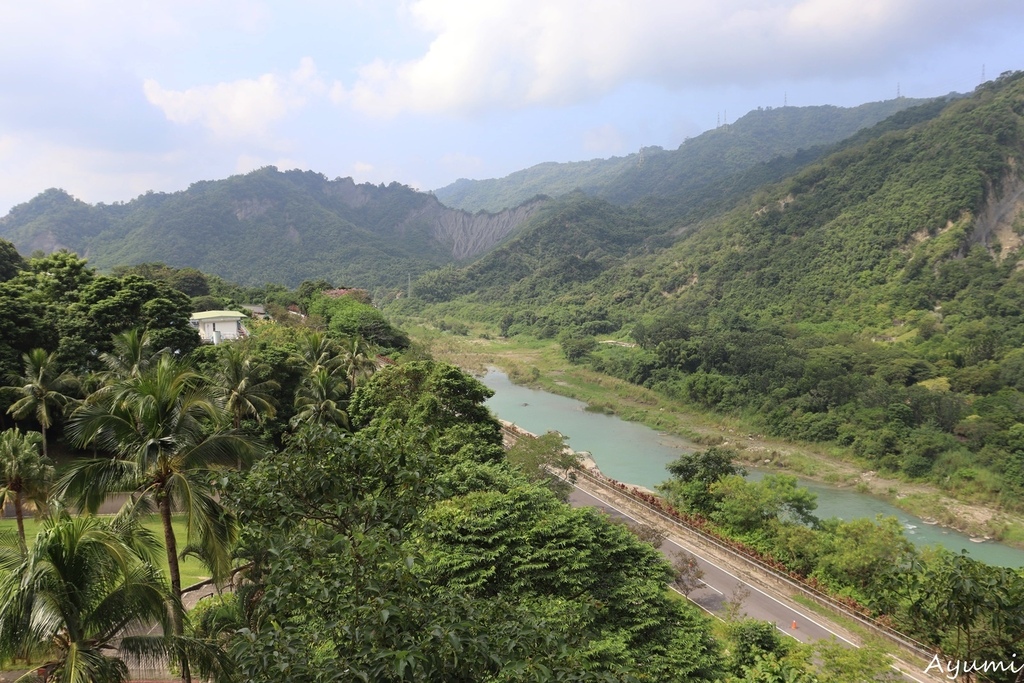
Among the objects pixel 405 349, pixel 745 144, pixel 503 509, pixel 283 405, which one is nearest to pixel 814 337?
pixel 405 349

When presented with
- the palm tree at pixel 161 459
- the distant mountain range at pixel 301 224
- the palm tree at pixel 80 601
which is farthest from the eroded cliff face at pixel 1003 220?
the palm tree at pixel 80 601

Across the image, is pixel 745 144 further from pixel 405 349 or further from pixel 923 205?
pixel 405 349

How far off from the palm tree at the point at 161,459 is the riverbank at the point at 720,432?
28.6m

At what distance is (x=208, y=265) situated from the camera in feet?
323

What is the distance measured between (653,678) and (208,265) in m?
107

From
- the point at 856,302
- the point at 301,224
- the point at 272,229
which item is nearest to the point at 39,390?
the point at 856,302

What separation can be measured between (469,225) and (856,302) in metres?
109

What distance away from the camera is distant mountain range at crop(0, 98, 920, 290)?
99000mm

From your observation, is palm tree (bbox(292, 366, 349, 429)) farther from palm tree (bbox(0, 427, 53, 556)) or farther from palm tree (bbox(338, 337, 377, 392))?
palm tree (bbox(0, 427, 53, 556))

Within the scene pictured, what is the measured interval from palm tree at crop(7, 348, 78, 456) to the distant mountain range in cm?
8217

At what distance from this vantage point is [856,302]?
50594mm

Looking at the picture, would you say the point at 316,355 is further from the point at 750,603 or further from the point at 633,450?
the point at 633,450

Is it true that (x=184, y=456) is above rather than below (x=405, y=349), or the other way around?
above

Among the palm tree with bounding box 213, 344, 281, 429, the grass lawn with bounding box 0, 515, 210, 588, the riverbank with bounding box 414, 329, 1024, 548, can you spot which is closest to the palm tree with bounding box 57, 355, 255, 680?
the grass lawn with bounding box 0, 515, 210, 588
